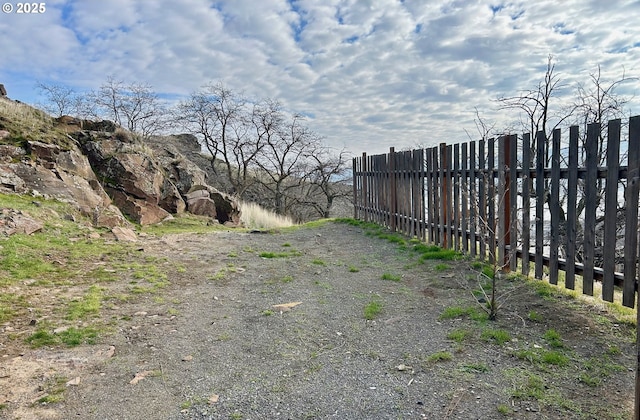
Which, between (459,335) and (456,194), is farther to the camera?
(456,194)

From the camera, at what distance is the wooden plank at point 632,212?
3230mm

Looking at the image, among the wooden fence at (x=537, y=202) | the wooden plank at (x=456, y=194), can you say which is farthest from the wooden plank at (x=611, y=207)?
the wooden plank at (x=456, y=194)

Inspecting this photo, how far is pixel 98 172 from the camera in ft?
30.4

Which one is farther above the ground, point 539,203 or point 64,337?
point 539,203

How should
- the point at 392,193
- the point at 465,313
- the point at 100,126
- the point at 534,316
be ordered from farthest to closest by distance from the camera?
the point at 100,126
the point at 392,193
the point at 465,313
the point at 534,316

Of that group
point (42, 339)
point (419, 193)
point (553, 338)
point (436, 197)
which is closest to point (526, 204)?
point (553, 338)

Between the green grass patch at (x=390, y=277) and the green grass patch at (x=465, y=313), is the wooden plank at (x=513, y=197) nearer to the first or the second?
the green grass patch at (x=465, y=313)

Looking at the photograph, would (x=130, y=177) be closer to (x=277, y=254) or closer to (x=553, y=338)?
(x=277, y=254)

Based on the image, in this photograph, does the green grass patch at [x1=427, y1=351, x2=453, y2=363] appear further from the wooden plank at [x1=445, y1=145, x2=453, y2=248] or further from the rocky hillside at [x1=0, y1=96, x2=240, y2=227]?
the rocky hillside at [x1=0, y1=96, x2=240, y2=227]

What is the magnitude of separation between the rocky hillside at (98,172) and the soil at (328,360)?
4542 millimetres

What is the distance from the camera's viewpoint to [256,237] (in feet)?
29.4

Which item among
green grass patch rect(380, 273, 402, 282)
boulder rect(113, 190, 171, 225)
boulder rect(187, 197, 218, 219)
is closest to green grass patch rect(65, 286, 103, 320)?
green grass patch rect(380, 273, 402, 282)

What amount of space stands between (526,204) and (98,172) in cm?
915

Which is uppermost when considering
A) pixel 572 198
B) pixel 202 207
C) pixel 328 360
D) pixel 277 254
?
pixel 572 198
